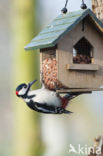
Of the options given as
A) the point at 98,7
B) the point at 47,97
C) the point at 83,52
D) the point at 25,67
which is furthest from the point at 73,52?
the point at 25,67

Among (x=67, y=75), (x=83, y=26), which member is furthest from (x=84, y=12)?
(x=67, y=75)

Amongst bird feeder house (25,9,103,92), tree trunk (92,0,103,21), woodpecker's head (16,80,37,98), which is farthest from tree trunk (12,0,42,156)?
woodpecker's head (16,80,37,98)

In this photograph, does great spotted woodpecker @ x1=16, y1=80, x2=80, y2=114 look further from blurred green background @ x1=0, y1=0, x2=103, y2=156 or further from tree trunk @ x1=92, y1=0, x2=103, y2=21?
blurred green background @ x1=0, y1=0, x2=103, y2=156

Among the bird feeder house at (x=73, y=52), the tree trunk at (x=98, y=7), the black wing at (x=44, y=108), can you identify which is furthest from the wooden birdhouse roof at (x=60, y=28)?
the tree trunk at (x=98, y=7)

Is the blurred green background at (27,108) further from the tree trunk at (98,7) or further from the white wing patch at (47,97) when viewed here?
the white wing patch at (47,97)

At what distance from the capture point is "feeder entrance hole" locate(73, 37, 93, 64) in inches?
153

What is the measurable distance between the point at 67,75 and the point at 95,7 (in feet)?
3.44

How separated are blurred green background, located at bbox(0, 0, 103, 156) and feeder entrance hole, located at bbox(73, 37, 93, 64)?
142cm

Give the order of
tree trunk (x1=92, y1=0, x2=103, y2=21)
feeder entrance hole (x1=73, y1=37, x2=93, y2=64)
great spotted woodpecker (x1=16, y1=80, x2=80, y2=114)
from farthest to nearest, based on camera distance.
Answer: tree trunk (x1=92, y1=0, x2=103, y2=21)
feeder entrance hole (x1=73, y1=37, x2=93, y2=64)
great spotted woodpecker (x1=16, y1=80, x2=80, y2=114)

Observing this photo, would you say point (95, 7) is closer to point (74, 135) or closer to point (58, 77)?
point (58, 77)

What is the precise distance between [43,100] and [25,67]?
163cm

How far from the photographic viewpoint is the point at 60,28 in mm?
3738

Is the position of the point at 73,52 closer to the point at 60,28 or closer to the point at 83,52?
the point at 83,52

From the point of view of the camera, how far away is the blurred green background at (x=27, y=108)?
5.41m
